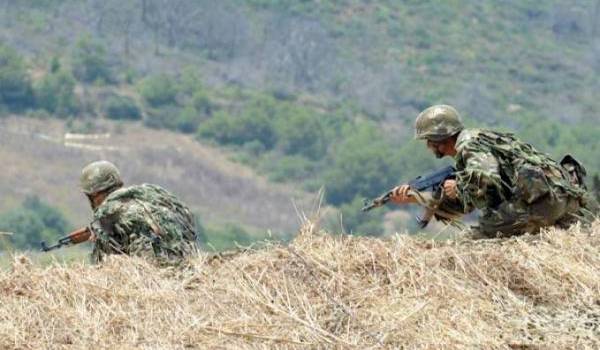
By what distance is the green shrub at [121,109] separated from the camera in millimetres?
113312

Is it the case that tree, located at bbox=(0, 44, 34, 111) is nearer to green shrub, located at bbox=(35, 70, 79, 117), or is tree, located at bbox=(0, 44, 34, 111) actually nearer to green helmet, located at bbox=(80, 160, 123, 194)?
green shrub, located at bbox=(35, 70, 79, 117)

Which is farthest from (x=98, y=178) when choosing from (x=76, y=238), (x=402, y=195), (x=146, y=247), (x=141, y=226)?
(x=402, y=195)

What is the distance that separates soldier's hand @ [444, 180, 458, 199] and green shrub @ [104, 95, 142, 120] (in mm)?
98638

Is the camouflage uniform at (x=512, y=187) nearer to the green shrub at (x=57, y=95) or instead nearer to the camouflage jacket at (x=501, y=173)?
the camouflage jacket at (x=501, y=173)

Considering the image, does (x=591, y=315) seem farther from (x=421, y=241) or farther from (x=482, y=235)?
(x=482, y=235)

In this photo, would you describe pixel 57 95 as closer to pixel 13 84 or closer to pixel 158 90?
pixel 13 84

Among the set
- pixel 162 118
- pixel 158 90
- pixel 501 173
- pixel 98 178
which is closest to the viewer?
pixel 501 173

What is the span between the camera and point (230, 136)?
4542 inches

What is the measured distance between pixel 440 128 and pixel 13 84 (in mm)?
103651

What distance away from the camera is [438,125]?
15.0 metres

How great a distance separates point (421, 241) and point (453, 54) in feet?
396

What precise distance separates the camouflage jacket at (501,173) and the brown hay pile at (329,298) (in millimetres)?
1345

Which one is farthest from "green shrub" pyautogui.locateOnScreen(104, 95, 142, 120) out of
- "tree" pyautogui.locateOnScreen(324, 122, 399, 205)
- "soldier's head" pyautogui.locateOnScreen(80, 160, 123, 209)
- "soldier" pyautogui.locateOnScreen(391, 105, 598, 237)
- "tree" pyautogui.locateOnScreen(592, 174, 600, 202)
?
"soldier" pyautogui.locateOnScreen(391, 105, 598, 237)

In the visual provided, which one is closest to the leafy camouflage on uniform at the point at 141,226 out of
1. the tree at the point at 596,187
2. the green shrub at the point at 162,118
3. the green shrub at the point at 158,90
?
the tree at the point at 596,187
